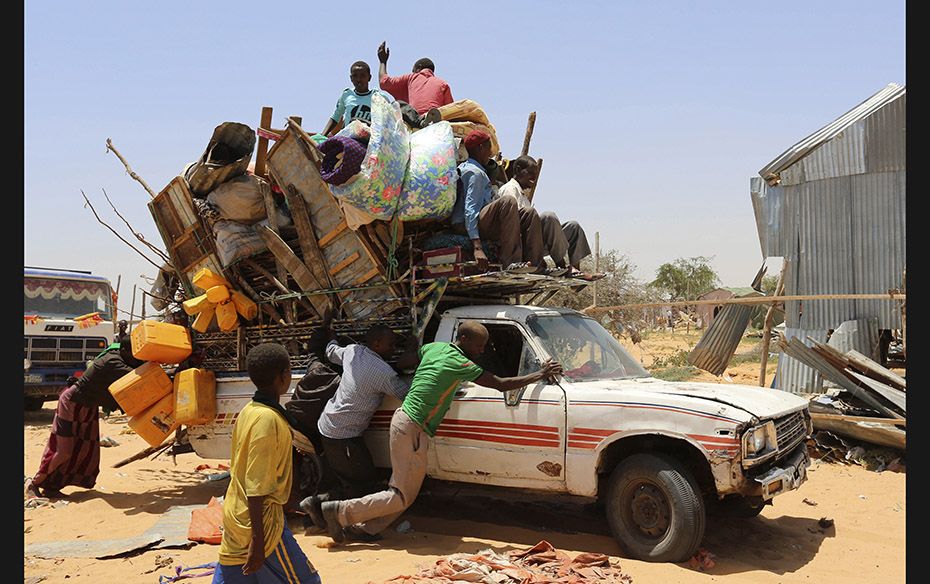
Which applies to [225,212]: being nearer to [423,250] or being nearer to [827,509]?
[423,250]

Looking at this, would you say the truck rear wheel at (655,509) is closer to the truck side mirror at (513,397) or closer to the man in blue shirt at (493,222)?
the truck side mirror at (513,397)

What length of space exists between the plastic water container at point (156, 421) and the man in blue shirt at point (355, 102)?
3254mm

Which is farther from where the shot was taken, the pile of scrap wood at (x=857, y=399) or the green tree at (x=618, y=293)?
the green tree at (x=618, y=293)

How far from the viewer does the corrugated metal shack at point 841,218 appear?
13.0 m

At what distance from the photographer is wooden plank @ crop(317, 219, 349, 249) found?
6.98m

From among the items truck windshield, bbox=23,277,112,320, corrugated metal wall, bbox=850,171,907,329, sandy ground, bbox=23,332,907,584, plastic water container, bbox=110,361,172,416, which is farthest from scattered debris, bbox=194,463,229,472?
corrugated metal wall, bbox=850,171,907,329

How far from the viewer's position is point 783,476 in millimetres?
5211

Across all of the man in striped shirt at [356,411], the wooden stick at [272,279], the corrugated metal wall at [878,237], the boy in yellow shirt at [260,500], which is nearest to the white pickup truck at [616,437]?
the man in striped shirt at [356,411]

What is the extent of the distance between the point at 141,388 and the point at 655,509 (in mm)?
5057

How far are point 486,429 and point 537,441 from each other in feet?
1.43

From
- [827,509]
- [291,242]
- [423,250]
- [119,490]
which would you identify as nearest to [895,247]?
[827,509]

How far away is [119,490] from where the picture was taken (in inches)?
335

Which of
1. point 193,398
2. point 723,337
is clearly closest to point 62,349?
point 193,398

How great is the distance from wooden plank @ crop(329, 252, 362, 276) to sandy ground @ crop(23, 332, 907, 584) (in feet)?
7.09
